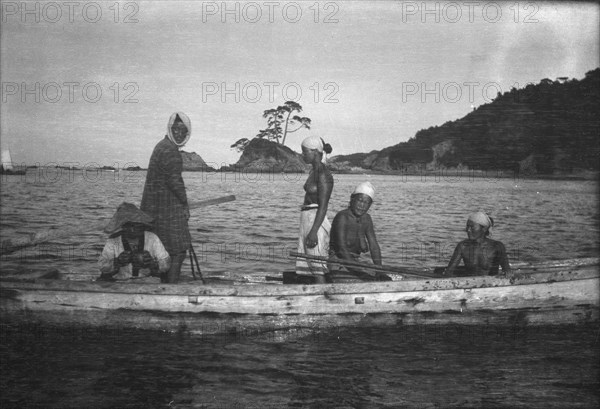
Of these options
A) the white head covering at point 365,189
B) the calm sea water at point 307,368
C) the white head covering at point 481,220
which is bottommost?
the calm sea water at point 307,368

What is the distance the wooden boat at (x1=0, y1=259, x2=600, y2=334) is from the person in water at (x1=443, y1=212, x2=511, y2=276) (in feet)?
1.52

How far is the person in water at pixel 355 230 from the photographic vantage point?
636 centimetres

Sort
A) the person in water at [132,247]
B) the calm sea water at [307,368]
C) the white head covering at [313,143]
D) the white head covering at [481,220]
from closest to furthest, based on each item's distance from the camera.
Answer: the calm sea water at [307,368] < the person in water at [132,247] < the white head covering at [313,143] < the white head covering at [481,220]

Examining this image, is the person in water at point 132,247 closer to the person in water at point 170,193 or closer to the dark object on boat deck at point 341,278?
the person in water at point 170,193

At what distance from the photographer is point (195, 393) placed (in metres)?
5.09

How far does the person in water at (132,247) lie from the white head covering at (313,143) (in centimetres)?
205

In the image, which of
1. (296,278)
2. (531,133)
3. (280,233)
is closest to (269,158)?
(531,133)

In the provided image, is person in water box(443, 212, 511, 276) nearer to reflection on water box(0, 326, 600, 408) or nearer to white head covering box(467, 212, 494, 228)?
white head covering box(467, 212, 494, 228)

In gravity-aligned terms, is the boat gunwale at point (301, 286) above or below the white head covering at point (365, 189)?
below

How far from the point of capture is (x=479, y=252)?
6.73 metres

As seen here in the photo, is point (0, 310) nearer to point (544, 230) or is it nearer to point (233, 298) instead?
point (233, 298)

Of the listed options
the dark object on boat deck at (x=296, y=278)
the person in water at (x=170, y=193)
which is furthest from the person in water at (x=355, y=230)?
the person in water at (x=170, y=193)

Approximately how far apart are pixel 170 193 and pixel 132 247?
82 cm

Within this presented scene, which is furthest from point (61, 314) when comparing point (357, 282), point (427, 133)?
point (427, 133)
